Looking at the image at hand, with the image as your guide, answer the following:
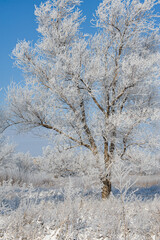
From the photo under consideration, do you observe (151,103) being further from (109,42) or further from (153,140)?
(109,42)

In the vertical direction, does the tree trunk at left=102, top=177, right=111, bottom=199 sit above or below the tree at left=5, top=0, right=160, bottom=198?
below

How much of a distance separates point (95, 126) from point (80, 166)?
A: 1519 millimetres

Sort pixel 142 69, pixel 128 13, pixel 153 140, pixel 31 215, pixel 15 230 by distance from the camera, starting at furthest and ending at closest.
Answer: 1. pixel 128 13
2. pixel 153 140
3. pixel 142 69
4. pixel 31 215
5. pixel 15 230

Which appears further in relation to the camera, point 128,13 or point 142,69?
point 128,13

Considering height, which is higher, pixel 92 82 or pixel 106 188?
pixel 92 82

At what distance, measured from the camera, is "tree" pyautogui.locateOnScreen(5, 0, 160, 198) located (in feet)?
24.0

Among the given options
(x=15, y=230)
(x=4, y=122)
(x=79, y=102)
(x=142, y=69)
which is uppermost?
(x=142, y=69)

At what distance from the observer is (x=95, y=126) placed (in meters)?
8.13

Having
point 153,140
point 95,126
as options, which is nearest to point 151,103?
point 153,140

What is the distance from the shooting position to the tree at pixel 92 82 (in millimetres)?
7324

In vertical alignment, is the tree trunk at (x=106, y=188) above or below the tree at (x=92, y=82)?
below

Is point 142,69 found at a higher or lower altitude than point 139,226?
higher

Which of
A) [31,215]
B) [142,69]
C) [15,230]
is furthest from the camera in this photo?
[142,69]

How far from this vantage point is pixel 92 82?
739 cm
